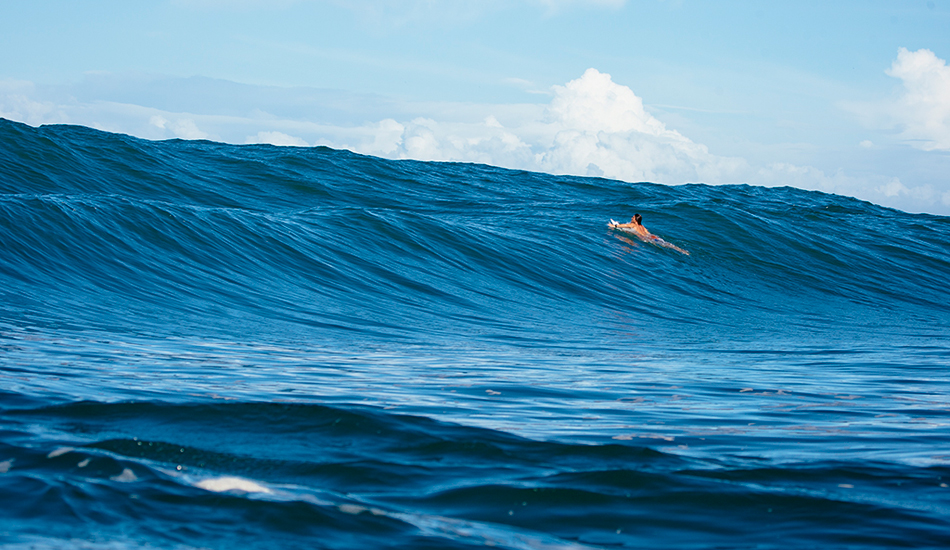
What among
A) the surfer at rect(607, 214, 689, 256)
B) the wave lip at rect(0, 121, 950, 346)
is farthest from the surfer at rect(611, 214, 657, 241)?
the wave lip at rect(0, 121, 950, 346)

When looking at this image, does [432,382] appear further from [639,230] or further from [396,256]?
[639,230]

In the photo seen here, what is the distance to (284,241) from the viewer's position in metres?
14.3

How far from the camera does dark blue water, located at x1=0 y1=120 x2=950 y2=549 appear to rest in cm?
304

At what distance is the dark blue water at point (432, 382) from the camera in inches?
120

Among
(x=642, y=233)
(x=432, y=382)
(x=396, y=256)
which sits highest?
(x=642, y=233)

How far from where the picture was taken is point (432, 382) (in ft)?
20.2

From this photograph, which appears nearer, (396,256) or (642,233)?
(396,256)

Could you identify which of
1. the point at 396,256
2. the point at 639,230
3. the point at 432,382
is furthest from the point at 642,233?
the point at 432,382

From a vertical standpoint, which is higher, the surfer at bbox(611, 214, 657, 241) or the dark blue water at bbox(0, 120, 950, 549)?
the surfer at bbox(611, 214, 657, 241)

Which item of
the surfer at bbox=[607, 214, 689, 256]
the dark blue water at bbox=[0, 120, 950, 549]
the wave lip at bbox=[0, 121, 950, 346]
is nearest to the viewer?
the dark blue water at bbox=[0, 120, 950, 549]

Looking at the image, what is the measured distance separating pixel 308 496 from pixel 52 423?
1.68 m

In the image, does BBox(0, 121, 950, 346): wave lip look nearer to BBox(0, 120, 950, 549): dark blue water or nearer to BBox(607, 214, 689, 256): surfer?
BBox(0, 120, 950, 549): dark blue water

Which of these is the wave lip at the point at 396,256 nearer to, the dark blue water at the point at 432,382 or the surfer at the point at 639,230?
the dark blue water at the point at 432,382

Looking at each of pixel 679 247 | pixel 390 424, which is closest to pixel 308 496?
pixel 390 424
